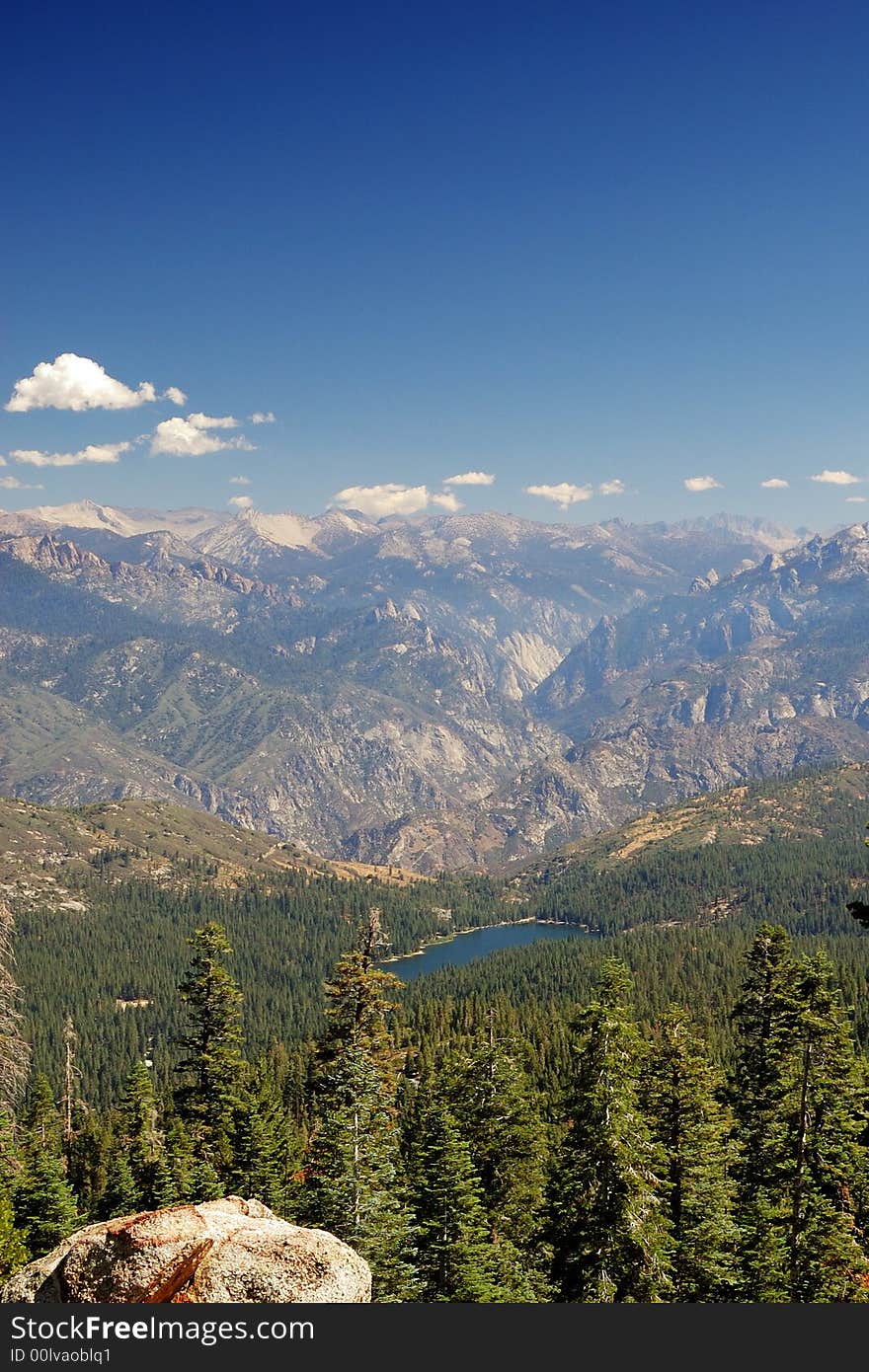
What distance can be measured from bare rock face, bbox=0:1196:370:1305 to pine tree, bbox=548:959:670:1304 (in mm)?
14590

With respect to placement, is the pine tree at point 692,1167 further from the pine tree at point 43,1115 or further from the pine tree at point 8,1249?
Result: the pine tree at point 43,1115

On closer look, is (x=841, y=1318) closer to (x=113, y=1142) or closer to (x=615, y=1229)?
(x=615, y=1229)

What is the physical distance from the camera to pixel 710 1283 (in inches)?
1588

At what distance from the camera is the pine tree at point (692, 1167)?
4022 centimetres

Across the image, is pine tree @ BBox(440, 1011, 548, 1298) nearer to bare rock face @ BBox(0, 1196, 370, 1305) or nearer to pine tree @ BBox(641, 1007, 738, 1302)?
pine tree @ BBox(641, 1007, 738, 1302)

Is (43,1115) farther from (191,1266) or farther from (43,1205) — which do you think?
(191,1266)

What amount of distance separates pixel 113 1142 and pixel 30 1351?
99558 mm

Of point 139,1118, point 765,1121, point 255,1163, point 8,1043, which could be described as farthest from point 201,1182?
point 765,1121

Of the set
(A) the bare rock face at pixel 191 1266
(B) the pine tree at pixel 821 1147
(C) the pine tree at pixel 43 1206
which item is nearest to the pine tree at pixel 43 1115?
(C) the pine tree at pixel 43 1206

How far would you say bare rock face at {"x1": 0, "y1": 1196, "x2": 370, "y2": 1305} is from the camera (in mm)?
19562

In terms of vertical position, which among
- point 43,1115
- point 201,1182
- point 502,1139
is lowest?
point 43,1115

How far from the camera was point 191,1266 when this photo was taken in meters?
19.8

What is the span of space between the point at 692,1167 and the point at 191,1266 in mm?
30472

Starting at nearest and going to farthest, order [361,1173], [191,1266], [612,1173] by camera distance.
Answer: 1. [191,1266]
2. [612,1173]
3. [361,1173]
